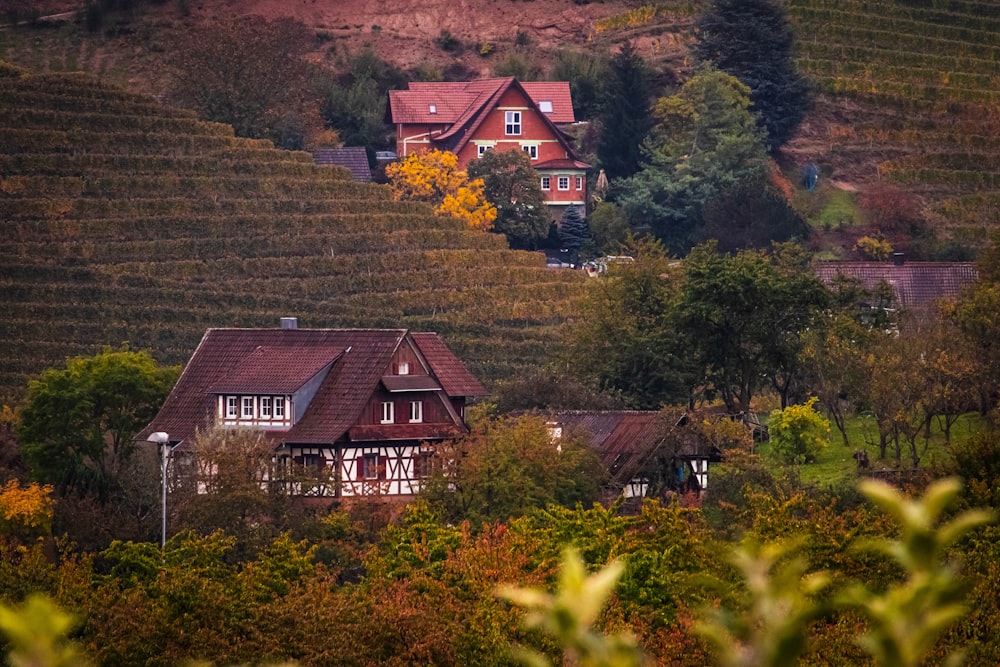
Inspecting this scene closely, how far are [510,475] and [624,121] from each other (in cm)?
6307


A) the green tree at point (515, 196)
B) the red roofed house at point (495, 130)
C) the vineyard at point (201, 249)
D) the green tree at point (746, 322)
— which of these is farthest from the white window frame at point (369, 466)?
the red roofed house at point (495, 130)

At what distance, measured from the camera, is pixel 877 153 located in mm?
122250

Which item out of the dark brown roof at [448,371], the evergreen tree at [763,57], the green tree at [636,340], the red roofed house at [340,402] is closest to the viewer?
the red roofed house at [340,402]

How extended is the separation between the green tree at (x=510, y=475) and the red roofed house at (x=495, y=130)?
5424cm

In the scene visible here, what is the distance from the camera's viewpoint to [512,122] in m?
120

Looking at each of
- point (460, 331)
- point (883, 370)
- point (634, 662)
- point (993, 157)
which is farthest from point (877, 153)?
point (634, 662)

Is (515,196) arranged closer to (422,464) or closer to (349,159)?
(349,159)

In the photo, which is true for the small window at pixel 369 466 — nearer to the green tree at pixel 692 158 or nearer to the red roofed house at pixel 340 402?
the red roofed house at pixel 340 402

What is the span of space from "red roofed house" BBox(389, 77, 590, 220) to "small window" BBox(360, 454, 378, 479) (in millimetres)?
49849

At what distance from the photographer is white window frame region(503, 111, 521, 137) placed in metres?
120

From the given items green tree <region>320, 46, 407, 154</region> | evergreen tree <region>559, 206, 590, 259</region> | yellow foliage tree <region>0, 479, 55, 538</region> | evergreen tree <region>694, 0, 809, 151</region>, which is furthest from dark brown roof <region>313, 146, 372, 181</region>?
yellow foliage tree <region>0, 479, 55, 538</region>

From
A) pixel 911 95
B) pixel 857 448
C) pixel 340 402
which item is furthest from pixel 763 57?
pixel 340 402

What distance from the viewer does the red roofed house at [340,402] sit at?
66500 millimetres

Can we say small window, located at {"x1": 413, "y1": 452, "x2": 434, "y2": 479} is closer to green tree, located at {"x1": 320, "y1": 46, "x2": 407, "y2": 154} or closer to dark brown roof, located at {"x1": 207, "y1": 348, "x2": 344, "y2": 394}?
dark brown roof, located at {"x1": 207, "y1": 348, "x2": 344, "y2": 394}
